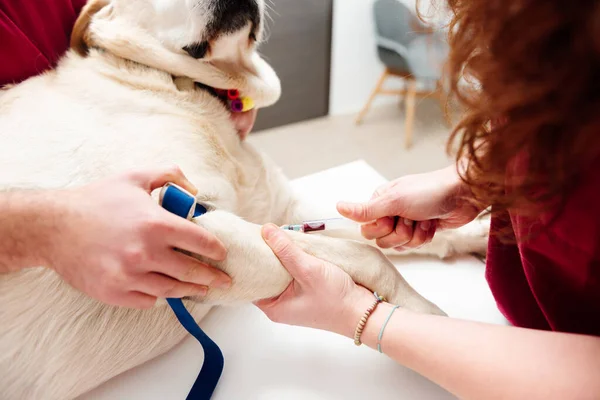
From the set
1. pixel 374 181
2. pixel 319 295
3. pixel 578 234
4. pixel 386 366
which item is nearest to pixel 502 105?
pixel 578 234

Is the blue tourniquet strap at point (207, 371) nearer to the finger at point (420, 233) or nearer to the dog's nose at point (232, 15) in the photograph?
the finger at point (420, 233)

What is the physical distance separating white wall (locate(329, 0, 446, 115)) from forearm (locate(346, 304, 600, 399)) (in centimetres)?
240

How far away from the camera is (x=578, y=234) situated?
558mm

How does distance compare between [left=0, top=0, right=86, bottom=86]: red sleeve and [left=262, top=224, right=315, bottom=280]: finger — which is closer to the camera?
[left=262, top=224, right=315, bottom=280]: finger

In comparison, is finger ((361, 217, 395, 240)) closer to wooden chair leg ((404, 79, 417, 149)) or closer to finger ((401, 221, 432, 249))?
finger ((401, 221, 432, 249))

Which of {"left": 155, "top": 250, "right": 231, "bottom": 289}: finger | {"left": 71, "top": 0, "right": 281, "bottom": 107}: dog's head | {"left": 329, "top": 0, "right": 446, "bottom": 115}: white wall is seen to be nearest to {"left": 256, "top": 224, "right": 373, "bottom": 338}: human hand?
{"left": 155, "top": 250, "right": 231, "bottom": 289}: finger

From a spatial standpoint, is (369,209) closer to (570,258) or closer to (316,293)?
(316,293)

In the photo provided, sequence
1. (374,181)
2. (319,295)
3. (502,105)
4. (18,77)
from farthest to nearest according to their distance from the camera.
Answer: (374,181)
(18,77)
(319,295)
(502,105)

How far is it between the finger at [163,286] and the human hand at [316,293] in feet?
0.54

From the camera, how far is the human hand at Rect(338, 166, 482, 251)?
864 mm

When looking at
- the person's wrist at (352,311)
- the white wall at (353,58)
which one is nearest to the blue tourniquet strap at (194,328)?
the person's wrist at (352,311)

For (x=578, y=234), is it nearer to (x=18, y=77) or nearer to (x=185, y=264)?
(x=185, y=264)

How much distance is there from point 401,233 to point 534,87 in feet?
1.65

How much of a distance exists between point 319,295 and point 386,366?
0.63 feet
